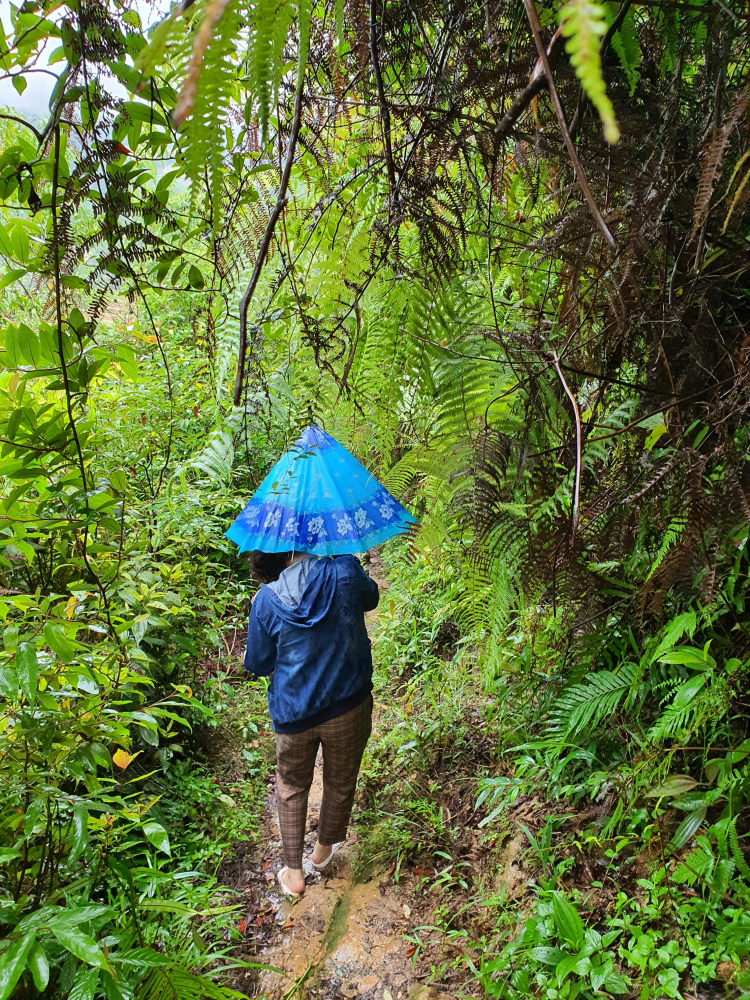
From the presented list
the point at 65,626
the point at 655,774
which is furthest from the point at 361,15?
the point at 655,774

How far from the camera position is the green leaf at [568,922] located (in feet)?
6.46

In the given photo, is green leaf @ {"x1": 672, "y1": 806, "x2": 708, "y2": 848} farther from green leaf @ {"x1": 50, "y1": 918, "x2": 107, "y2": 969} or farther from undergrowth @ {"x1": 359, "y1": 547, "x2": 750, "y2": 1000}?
green leaf @ {"x1": 50, "y1": 918, "x2": 107, "y2": 969}

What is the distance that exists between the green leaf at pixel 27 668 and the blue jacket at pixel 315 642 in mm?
1547

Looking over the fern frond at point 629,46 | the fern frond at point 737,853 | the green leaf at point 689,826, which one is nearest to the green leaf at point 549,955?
the green leaf at point 689,826

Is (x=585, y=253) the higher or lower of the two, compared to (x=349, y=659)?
higher

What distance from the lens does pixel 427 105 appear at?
3.94ft

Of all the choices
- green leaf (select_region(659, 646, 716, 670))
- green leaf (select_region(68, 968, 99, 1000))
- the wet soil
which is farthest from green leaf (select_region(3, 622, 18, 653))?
the wet soil

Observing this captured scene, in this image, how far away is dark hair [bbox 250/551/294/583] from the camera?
2.96m

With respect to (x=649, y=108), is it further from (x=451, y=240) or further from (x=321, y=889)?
(x=321, y=889)

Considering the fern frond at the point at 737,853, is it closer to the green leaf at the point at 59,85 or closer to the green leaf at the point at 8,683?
the green leaf at the point at 8,683

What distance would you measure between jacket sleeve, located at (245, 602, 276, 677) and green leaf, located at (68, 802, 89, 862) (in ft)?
4.37

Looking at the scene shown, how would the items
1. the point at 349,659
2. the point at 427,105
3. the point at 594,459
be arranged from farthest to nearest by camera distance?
the point at 349,659 → the point at 594,459 → the point at 427,105

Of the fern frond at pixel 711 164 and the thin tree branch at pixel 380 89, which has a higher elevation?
the thin tree branch at pixel 380 89

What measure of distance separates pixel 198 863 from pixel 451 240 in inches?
113
